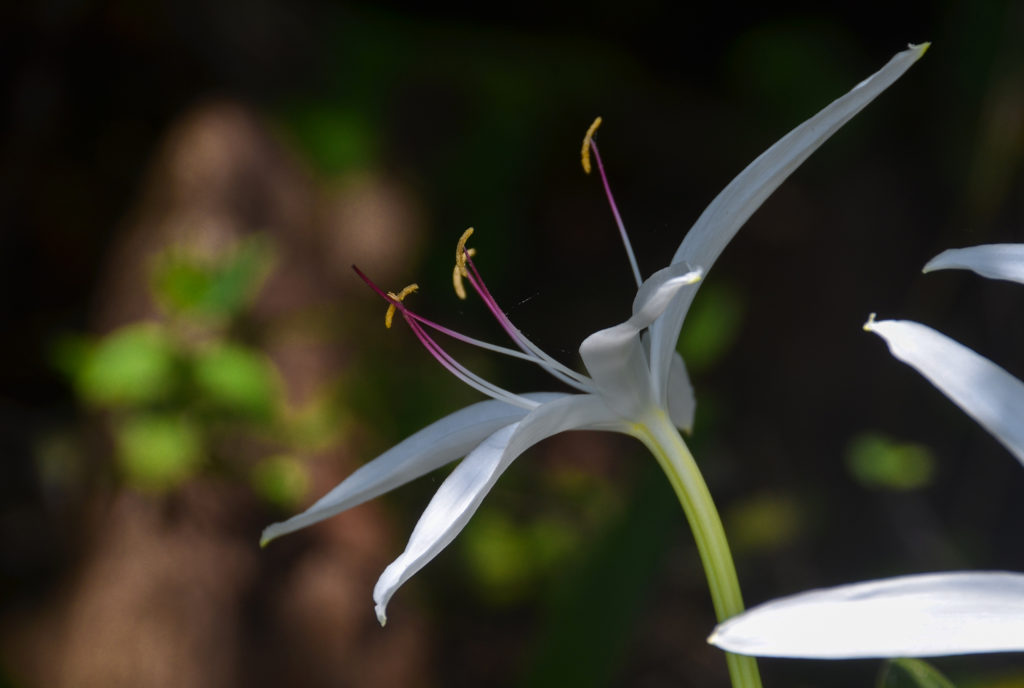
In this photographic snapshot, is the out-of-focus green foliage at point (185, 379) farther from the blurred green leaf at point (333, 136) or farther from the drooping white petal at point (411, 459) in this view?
the drooping white petal at point (411, 459)

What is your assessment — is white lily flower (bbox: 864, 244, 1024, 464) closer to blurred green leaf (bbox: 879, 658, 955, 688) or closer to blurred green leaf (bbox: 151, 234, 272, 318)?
blurred green leaf (bbox: 879, 658, 955, 688)

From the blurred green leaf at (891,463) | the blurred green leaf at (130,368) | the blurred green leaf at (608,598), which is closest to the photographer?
the blurred green leaf at (608,598)

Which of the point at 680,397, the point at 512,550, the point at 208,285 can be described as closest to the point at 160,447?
the point at 208,285

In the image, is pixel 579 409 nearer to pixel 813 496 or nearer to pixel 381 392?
pixel 381 392

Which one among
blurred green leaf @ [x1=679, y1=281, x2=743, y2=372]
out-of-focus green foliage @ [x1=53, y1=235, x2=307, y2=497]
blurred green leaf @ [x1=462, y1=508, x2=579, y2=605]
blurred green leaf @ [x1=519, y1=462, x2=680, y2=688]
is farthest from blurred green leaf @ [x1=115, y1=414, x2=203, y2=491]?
blurred green leaf @ [x1=679, y1=281, x2=743, y2=372]

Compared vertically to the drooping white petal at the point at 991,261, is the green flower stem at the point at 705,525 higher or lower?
lower

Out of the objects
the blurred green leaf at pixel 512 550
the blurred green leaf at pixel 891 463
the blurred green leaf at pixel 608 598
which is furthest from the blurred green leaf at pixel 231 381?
the blurred green leaf at pixel 891 463

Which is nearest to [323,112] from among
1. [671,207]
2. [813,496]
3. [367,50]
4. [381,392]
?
[367,50]

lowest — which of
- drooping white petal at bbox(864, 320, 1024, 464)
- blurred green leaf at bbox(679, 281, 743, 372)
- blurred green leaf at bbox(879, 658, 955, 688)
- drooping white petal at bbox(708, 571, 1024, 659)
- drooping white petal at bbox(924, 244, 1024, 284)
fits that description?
blurred green leaf at bbox(679, 281, 743, 372)
